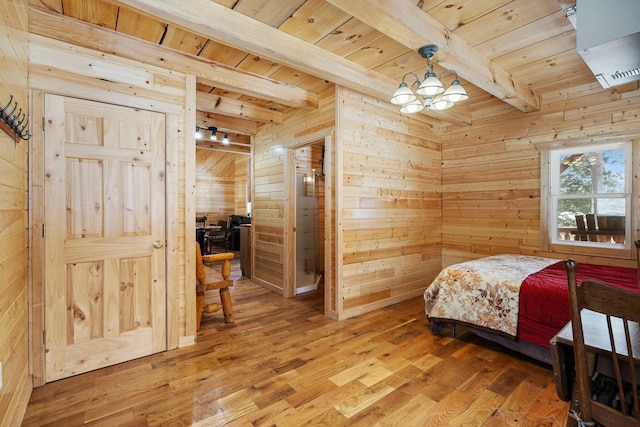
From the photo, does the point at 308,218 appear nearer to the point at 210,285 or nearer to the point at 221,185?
the point at 210,285

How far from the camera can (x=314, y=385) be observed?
2.13 meters

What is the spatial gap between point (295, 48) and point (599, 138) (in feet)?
11.2

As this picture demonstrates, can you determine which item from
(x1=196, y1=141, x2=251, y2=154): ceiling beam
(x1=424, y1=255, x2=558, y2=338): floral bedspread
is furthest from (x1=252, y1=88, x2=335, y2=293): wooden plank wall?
(x1=196, y1=141, x2=251, y2=154): ceiling beam

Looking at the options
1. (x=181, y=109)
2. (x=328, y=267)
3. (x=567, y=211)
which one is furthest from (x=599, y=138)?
(x=181, y=109)

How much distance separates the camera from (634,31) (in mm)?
1754

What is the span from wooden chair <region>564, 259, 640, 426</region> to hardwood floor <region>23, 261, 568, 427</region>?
857 millimetres

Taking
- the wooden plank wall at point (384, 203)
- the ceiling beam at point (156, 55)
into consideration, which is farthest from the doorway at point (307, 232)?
the ceiling beam at point (156, 55)

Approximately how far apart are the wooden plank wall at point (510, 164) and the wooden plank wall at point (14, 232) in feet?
15.4

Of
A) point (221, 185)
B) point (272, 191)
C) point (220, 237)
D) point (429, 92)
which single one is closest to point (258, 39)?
point (429, 92)

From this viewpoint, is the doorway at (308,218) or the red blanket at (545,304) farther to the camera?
the doorway at (308,218)

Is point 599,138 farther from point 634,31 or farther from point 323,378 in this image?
point 323,378

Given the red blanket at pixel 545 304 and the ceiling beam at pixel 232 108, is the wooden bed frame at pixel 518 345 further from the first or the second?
the ceiling beam at pixel 232 108

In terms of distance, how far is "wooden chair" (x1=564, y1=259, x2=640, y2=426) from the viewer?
0.90 m

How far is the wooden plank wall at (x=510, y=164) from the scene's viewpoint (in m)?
3.33
